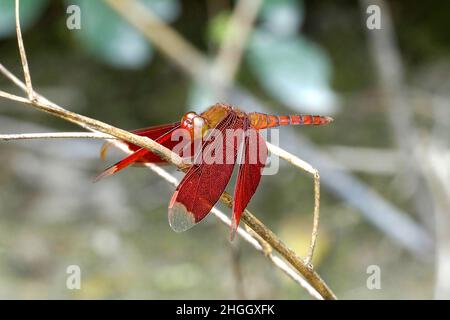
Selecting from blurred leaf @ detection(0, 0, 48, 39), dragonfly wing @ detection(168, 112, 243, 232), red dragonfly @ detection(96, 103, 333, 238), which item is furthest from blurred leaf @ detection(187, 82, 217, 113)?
dragonfly wing @ detection(168, 112, 243, 232)

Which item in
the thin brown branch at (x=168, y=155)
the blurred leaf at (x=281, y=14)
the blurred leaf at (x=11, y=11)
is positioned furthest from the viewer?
the blurred leaf at (x=281, y=14)

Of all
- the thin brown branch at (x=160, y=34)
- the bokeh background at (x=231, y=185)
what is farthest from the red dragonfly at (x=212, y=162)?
the thin brown branch at (x=160, y=34)

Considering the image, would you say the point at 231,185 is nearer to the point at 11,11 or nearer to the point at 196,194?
the point at 11,11

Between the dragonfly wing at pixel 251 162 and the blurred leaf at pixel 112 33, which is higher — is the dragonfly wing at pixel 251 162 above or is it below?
below

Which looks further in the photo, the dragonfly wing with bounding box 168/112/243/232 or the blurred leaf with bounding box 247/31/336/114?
the blurred leaf with bounding box 247/31/336/114

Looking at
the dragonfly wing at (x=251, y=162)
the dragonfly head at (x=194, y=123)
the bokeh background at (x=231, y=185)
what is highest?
the bokeh background at (x=231, y=185)

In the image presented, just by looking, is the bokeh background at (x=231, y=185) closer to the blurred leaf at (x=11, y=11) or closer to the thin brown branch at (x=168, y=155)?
the blurred leaf at (x=11, y=11)

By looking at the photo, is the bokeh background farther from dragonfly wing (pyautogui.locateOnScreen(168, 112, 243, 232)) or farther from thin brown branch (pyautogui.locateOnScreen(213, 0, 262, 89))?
dragonfly wing (pyautogui.locateOnScreen(168, 112, 243, 232))

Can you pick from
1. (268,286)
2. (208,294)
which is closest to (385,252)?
(268,286)
